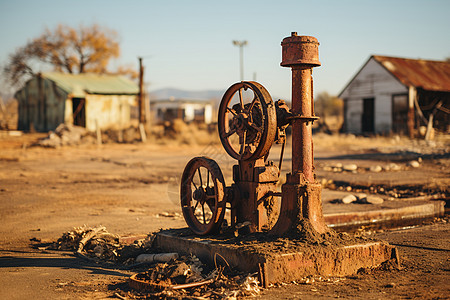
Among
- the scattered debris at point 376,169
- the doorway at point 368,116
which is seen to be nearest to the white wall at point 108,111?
the doorway at point 368,116

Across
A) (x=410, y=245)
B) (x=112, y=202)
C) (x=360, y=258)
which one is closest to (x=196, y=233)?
(x=360, y=258)

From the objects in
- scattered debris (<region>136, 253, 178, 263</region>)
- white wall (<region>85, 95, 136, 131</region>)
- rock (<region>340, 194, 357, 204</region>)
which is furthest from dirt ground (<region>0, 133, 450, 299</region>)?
white wall (<region>85, 95, 136, 131</region>)

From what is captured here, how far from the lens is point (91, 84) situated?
3544 cm

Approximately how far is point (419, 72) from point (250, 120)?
30068 mm

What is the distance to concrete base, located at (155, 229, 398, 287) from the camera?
470 cm

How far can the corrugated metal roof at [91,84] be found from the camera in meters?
33.6

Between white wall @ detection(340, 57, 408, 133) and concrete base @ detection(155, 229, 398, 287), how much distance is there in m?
27.0

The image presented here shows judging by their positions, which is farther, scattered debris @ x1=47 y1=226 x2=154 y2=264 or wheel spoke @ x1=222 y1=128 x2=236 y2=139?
scattered debris @ x1=47 y1=226 x2=154 y2=264

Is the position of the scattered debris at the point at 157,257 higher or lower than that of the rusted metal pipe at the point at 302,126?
lower

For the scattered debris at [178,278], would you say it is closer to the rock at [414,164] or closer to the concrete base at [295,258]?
the concrete base at [295,258]

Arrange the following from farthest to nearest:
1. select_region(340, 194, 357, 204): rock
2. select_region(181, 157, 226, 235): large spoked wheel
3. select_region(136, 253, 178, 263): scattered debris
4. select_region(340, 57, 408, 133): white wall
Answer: select_region(340, 57, 408, 133): white wall, select_region(340, 194, 357, 204): rock, select_region(181, 157, 226, 235): large spoked wheel, select_region(136, 253, 178, 263): scattered debris

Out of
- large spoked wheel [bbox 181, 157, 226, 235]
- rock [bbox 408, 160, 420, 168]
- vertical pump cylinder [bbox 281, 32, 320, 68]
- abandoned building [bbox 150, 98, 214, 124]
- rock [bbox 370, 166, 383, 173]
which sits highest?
abandoned building [bbox 150, 98, 214, 124]

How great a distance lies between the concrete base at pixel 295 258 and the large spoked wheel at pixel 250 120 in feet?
3.64

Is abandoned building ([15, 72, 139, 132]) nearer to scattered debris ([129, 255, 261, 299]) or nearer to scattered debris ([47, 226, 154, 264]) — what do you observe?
scattered debris ([47, 226, 154, 264])
